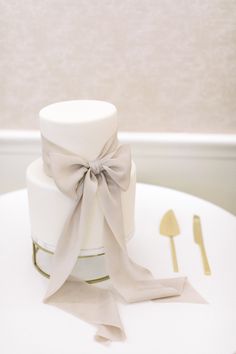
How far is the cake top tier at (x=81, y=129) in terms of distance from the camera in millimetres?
920

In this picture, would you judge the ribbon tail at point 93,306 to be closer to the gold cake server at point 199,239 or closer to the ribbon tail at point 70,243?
the ribbon tail at point 70,243

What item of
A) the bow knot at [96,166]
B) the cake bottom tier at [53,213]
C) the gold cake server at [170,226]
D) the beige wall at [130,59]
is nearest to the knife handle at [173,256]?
the gold cake server at [170,226]

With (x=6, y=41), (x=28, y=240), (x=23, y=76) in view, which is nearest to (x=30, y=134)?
(x=23, y=76)

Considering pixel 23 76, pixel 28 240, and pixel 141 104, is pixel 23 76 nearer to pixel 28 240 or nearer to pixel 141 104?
pixel 141 104

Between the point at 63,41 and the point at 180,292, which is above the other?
the point at 63,41

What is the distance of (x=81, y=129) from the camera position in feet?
3.01

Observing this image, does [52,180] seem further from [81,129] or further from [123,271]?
[123,271]

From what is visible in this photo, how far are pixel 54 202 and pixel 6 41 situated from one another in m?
0.72

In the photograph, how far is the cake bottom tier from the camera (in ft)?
3.10

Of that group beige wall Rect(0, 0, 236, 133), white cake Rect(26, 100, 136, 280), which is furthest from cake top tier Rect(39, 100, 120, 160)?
beige wall Rect(0, 0, 236, 133)

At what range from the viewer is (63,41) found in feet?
4.66

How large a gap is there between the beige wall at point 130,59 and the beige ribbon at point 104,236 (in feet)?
1.71

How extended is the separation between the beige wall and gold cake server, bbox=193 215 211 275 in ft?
1.28

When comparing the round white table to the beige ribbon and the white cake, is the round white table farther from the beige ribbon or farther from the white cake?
the white cake
